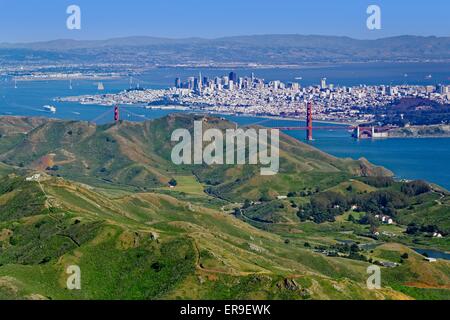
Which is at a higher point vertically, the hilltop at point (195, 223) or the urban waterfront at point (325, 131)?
the hilltop at point (195, 223)

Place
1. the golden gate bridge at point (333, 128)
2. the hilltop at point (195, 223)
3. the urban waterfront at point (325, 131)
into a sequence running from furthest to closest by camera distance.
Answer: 1. the golden gate bridge at point (333, 128)
2. the urban waterfront at point (325, 131)
3. the hilltop at point (195, 223)

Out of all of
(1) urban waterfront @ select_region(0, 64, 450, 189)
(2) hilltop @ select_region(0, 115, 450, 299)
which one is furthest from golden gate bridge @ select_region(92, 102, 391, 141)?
(2) hilltop @ select_region(0, 115, 450, 299)

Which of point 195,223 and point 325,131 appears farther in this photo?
point 325,131

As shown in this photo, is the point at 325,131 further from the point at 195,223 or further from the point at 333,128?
the point at 195,223

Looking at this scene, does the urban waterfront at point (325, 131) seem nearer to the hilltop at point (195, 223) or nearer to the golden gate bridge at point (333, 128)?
the golden gate bridge at point (333, 128)

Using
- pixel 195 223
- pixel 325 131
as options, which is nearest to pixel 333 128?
pixel 325 131

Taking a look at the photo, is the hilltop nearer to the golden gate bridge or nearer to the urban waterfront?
the urban waterfront

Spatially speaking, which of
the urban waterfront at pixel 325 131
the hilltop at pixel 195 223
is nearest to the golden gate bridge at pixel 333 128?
the urban waterfront at pixel 325 131
